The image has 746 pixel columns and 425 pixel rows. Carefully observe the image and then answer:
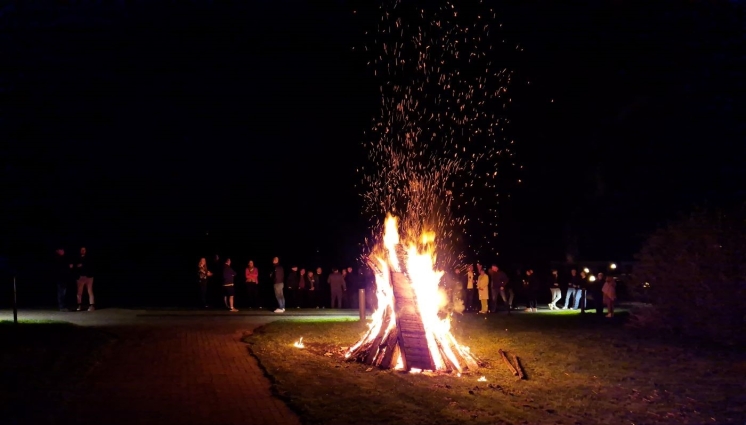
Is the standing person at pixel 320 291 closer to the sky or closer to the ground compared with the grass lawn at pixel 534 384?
closer to the sky

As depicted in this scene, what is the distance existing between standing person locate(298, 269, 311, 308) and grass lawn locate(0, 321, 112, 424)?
903 centimetres

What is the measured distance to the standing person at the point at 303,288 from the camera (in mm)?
25234

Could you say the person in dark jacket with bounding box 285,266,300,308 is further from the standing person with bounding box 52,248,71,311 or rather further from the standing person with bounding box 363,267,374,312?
the standing person with bounding box 52,248,71,311

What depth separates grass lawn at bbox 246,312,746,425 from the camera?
8.78m

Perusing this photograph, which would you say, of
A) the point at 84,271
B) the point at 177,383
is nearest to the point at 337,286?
the point at 84,271

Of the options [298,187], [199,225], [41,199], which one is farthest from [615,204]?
[41,199]

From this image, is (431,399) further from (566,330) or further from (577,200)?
(577,200)

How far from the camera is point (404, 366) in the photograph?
37.7 feet

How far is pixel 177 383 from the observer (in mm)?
10523

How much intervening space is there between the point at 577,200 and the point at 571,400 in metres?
31.8

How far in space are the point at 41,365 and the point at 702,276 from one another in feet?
42.5

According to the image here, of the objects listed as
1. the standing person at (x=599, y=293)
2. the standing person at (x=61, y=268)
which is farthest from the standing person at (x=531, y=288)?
the standing person at (x=61, y=268)

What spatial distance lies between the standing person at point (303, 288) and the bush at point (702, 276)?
11220 mm

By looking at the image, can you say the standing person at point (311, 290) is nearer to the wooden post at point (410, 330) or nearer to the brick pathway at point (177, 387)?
the brick pathway at point (177, 387)
